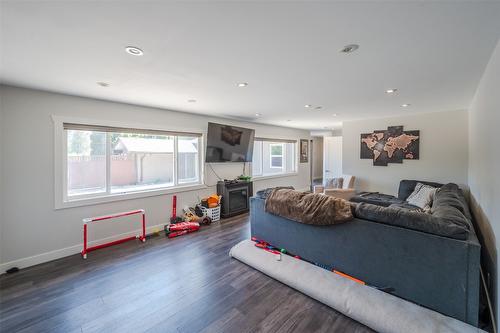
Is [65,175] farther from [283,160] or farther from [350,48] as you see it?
[283,160]

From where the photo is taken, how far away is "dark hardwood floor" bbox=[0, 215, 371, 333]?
1.81 meters

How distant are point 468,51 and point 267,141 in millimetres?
4890

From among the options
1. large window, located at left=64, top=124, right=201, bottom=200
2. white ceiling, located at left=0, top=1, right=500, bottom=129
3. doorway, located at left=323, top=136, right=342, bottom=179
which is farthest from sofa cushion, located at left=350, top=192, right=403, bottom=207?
large window, located at left=64, top=124, right=201, bottom=200

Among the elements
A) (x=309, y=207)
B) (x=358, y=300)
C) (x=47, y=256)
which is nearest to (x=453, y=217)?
(x=358, y=300)

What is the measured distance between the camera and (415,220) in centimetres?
191

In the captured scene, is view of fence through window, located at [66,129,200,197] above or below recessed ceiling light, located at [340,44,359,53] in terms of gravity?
below

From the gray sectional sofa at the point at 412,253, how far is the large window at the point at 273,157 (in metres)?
3.88

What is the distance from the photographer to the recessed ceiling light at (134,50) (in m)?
1.77

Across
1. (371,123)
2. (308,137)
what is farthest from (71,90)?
(308,137)

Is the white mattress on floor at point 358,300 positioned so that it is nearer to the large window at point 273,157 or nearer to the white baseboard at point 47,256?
the white baseboard at point 47,256

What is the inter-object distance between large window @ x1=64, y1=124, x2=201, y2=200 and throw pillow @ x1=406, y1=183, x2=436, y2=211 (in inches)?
170

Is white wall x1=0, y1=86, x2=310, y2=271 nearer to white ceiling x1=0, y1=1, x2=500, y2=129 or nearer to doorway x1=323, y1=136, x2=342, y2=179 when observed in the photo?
white ceiling x1=0, y1=1, x2=500, y2=129

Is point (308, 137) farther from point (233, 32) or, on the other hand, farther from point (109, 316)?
point (109, 316)

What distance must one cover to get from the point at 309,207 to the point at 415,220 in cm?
100
